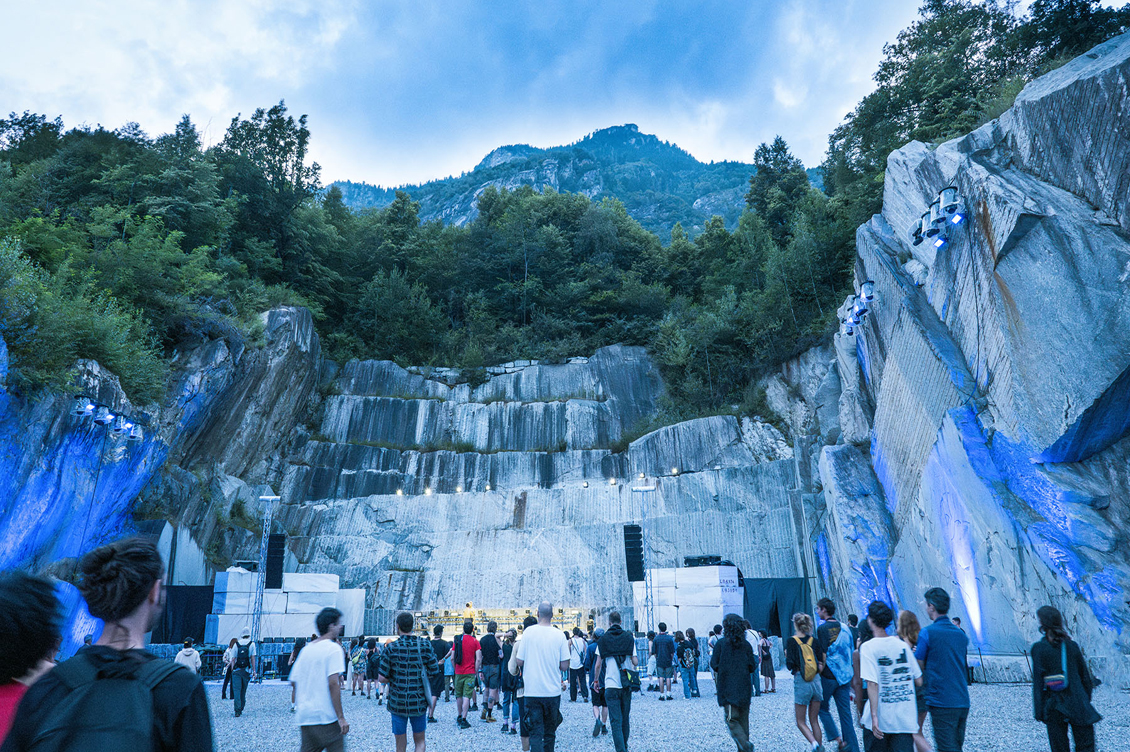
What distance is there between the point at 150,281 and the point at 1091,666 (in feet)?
83.3

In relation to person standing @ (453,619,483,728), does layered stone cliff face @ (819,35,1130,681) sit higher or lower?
higher

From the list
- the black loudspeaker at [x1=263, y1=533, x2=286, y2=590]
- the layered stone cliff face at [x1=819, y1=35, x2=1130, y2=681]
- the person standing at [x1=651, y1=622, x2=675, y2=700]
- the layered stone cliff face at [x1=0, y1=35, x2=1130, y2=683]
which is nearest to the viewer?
the layered stone cliff face at [x1=819, y1=35, x2=1130, y2=681]

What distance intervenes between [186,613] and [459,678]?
1304 cm

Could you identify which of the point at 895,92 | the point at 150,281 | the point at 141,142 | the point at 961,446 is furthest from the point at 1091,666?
the point at 141,142

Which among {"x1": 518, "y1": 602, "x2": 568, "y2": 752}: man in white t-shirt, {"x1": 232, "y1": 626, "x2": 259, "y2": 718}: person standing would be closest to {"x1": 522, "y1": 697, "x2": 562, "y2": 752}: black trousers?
{"x1": 518, "y1": 602, "x2": 568, "y2": 752}: man in white t-shirt

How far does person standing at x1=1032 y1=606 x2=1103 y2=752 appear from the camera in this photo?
13.3 feet

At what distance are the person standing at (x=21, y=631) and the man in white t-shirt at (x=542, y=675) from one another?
343 cm

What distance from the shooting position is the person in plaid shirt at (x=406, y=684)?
508 centimetres

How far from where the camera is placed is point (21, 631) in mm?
1803

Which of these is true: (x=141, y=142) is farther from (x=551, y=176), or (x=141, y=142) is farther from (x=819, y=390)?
(x=551, y=176)

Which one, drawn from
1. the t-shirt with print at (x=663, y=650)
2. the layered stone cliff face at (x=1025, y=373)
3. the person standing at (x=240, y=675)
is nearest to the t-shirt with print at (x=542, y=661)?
the t-shirt with print at (x=663, y=650)

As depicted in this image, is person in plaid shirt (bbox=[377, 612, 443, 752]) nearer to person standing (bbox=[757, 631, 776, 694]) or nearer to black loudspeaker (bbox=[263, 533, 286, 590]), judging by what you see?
person standing (bbox=[757, 631, 776, 694])

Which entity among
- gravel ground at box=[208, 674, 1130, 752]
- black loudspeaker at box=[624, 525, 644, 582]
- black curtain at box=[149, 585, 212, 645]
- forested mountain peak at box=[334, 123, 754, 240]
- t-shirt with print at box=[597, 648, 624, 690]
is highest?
forested mountain peak at box=[334, 123, 754, 240]

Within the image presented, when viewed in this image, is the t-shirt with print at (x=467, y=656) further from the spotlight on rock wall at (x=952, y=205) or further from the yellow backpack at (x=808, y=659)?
the spotlight on rock wall at (x=952, y=205)
